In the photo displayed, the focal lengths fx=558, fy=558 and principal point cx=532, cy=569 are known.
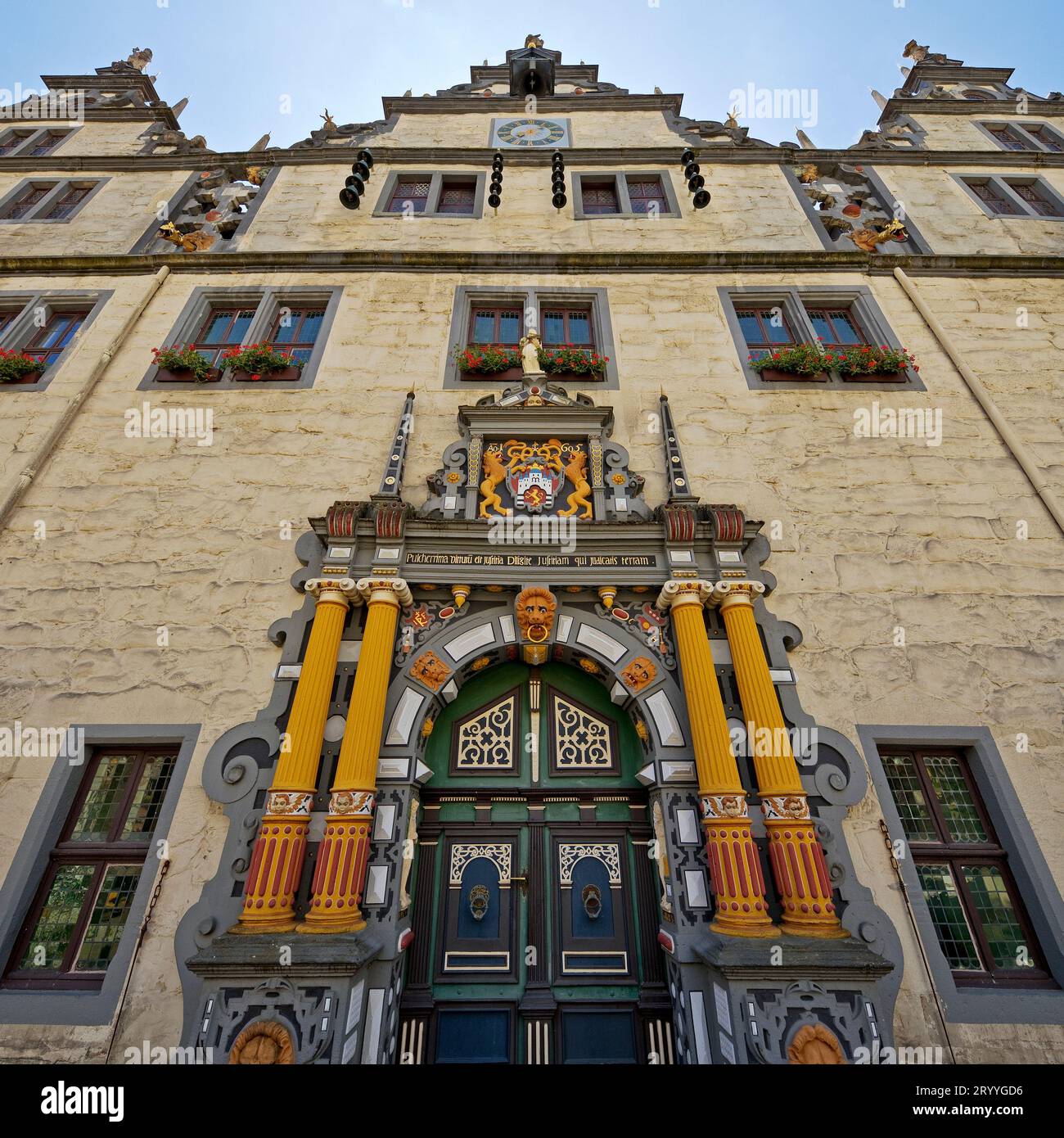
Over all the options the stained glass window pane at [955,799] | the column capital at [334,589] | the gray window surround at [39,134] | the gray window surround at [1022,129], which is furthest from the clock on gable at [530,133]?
the stained glass window pane at [955,799]

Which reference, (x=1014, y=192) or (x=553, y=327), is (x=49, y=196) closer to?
(x=553, y=327)

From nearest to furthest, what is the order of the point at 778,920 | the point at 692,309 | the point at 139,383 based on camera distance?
the point at 778,920
the point at 139,383
the point at 692,309

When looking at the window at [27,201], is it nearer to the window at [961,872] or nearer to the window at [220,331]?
the window at [220,331]

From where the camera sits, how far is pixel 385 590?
607 cm

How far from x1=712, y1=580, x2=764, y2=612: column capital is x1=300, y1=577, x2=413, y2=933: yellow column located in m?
3.47

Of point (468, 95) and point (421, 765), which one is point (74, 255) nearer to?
point (468, 95)

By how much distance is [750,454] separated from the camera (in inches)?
304

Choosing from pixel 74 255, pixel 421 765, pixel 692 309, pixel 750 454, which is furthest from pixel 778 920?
pixel 74 255

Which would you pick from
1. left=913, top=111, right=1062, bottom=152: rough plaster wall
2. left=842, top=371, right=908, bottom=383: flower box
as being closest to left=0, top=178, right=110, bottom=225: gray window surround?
left=842, top=371, right=908, bottom=383: flower box

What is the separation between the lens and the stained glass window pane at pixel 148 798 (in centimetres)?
553

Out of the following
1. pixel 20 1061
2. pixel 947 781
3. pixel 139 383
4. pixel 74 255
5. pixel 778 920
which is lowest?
pixel 20 1061

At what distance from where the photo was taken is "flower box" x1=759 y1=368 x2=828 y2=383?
850cm

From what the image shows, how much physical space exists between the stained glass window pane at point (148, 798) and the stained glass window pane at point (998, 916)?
A: 26.0 ft

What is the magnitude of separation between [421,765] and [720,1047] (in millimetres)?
3357
